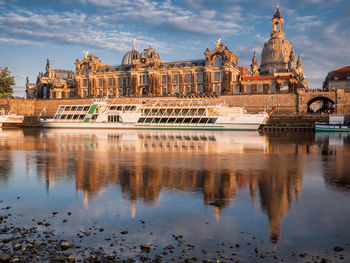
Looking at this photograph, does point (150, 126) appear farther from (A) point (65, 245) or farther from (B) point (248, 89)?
(A) point (65, 245)

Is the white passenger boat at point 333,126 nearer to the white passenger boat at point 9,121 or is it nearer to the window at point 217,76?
the window at point 217,76

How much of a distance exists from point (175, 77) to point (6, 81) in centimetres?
5037

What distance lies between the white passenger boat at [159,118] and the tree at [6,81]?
126ft

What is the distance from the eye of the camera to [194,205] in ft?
40.1

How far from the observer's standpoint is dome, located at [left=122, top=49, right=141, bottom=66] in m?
115

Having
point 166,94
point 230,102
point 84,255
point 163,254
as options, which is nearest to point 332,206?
point 163,254

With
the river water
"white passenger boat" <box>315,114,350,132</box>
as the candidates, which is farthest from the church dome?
the river water

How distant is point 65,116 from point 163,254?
230 feet

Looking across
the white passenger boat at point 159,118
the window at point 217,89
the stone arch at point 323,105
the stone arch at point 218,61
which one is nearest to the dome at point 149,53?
the stone arch at point 218,61

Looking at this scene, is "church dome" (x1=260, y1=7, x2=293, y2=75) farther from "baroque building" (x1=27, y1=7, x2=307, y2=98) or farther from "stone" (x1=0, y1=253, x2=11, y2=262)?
"stone" (x1=0, y1=253, x2=11, y2=262)

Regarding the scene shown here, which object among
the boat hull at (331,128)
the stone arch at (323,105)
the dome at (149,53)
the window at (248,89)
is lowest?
the boat hull at (331,128)

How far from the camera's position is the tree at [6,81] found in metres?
105

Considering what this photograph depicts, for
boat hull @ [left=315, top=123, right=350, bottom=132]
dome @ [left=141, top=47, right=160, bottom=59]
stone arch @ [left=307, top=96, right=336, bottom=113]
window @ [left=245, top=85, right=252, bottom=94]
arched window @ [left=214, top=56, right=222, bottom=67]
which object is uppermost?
dome @ [left=141, top=47, right=160, bottom=59]

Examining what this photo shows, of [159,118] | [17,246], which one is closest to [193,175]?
[17,246]
